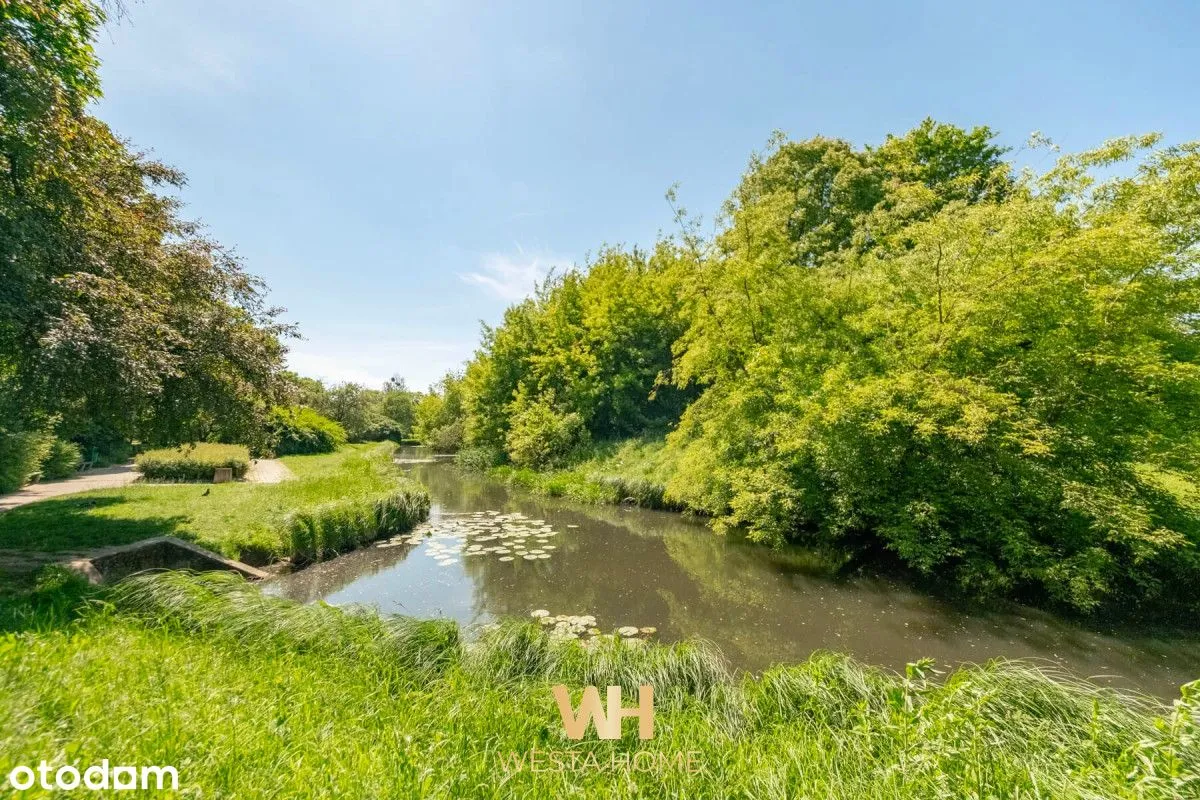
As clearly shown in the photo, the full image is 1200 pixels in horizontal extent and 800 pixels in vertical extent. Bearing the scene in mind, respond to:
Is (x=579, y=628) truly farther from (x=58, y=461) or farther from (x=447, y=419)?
(x=447, y=419)

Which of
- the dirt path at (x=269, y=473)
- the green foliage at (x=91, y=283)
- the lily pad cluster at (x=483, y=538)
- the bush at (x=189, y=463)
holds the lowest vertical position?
the lily pad cluster at (x=483, y=538)

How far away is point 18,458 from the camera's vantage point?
12.9 meters

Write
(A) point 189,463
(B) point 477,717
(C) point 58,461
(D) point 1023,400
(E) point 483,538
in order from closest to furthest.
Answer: (B) point 477,717 → (D) point 1023,400 → (E) point 483,538 → (C) point 58,461 → (A) point 189,463

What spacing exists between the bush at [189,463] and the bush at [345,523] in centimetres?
937

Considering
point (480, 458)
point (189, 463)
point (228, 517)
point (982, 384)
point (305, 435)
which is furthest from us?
point (305, 435)

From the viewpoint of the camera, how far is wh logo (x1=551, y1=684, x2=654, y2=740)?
11.2 feet

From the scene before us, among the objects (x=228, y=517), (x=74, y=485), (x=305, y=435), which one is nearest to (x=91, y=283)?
(x=228, y=517)

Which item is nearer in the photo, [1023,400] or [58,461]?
[1023,400]

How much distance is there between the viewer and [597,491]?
1772cm

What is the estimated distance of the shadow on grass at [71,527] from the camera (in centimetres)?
718

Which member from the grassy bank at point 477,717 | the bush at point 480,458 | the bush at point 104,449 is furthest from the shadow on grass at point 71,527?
the bush at point 480,458

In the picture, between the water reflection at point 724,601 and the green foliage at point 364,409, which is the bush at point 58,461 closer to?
the water reflection at point 724,601

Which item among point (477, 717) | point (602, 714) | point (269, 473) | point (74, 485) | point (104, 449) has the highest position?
→ point (104, 449)

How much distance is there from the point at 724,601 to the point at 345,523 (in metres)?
8.90
